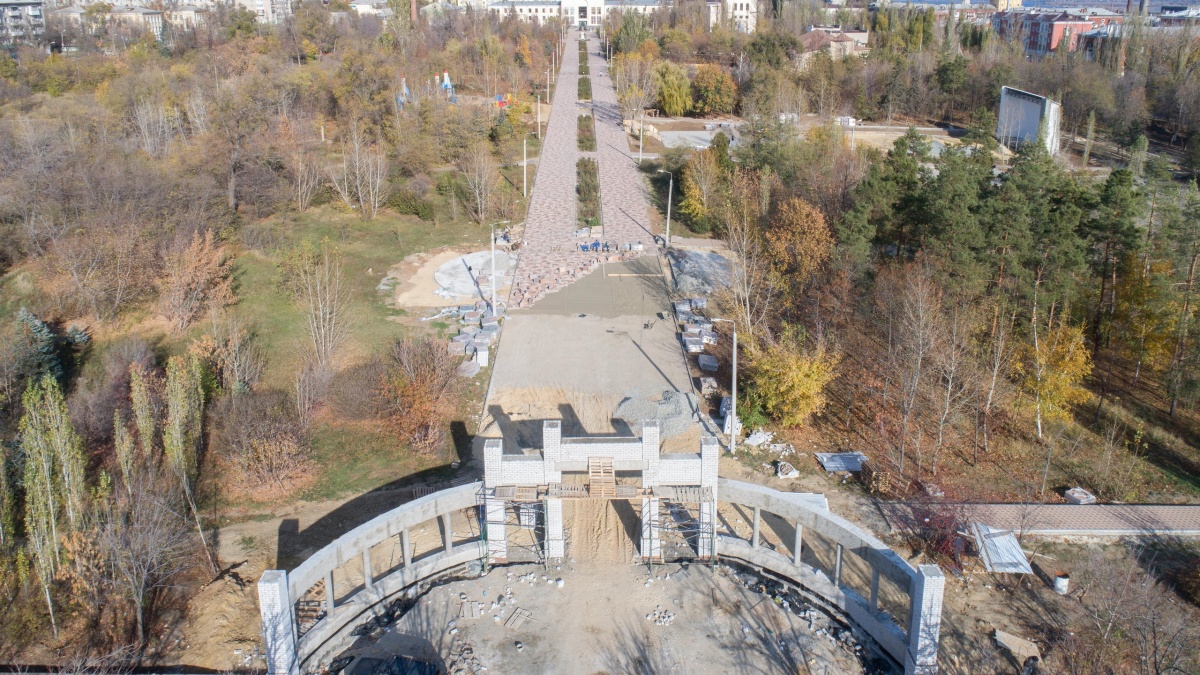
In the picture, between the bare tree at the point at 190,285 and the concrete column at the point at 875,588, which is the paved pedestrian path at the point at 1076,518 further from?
the bare tree at the point at 190,285

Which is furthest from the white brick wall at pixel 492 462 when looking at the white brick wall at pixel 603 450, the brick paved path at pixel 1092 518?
the brick paved path at pixel 1092 518

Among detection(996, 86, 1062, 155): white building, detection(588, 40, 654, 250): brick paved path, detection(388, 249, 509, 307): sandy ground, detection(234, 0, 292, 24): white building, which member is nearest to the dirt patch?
detection(388, 249, 509, 307): sandy ground

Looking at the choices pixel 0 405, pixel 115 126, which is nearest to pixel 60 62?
pixel 115 126

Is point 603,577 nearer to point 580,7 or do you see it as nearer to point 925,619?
point 925,619

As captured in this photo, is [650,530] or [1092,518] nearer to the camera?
[650,530]

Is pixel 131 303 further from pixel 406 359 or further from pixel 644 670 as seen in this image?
pixel 644 670

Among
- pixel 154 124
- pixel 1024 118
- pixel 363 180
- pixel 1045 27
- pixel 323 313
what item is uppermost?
pixel 1045 27

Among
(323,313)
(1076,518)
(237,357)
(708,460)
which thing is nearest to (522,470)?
(708,460)
